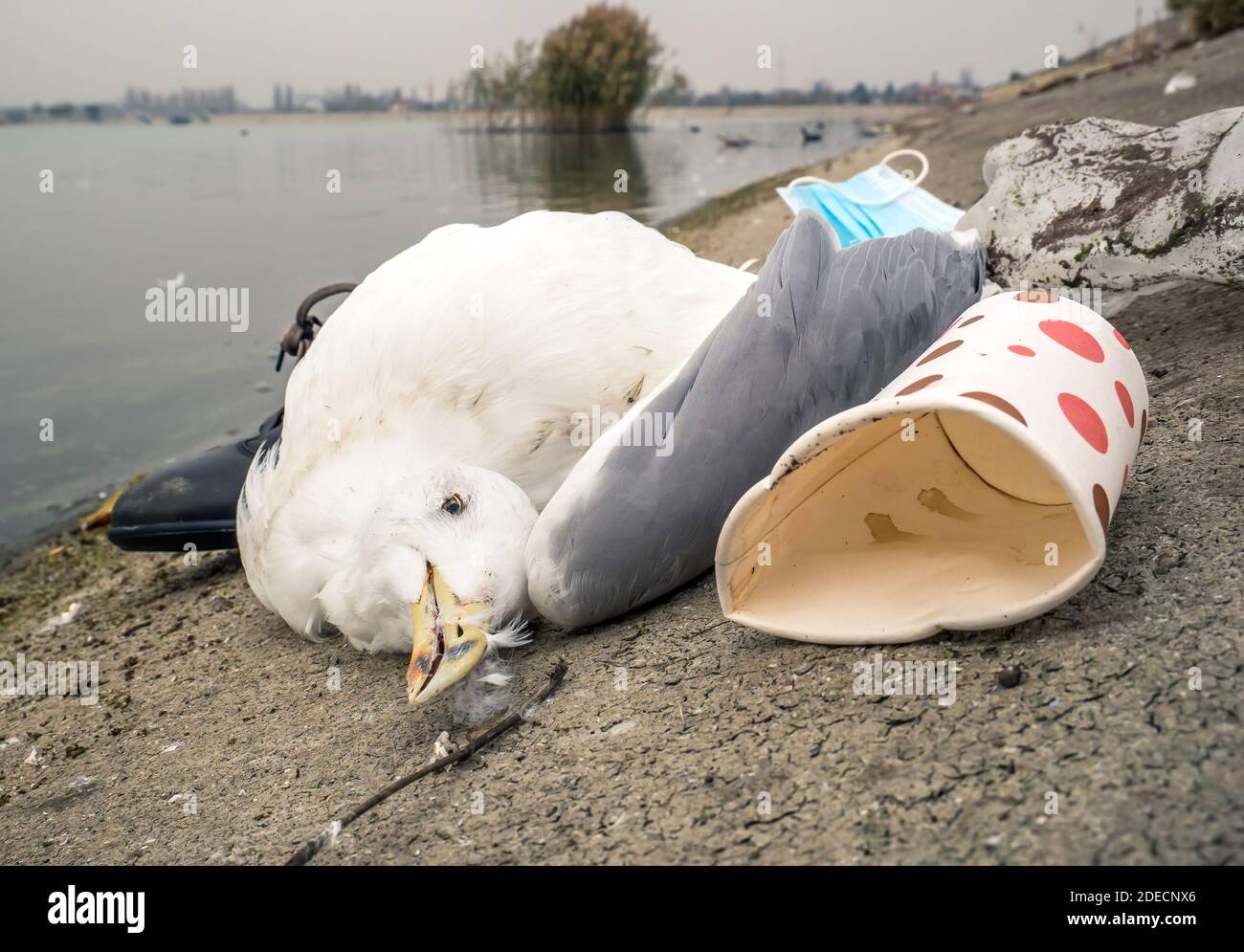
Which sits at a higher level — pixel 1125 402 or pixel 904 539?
pixel 1125 402

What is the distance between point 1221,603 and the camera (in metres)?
1.87

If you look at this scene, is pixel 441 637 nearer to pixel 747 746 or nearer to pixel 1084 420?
pixel 747 746

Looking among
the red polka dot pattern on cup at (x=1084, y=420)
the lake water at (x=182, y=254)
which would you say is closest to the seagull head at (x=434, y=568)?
the red polka dot pattern on cup at (x=1084, y=420)

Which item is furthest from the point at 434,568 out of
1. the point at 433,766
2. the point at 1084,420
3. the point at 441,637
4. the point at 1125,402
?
the point at 1125,402

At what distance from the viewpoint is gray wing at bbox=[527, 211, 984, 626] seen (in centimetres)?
Result: 237

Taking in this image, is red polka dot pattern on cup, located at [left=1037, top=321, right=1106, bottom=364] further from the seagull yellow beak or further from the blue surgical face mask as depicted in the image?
the blue surgical face mask

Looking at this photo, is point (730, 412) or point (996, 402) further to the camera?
point (730, 412)

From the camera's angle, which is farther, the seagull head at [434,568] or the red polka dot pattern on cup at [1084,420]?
the seagull head at [434,568]

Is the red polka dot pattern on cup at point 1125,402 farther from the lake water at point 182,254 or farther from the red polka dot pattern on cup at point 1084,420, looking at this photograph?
the lake water at point 182,254

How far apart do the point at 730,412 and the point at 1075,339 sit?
0.77m

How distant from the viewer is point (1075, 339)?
2.19 meters

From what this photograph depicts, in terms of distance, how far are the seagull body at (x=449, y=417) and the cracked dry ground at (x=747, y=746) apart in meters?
0.28

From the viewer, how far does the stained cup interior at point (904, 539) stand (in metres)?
2.05

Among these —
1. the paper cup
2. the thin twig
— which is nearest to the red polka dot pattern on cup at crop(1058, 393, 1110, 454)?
the paper cup
